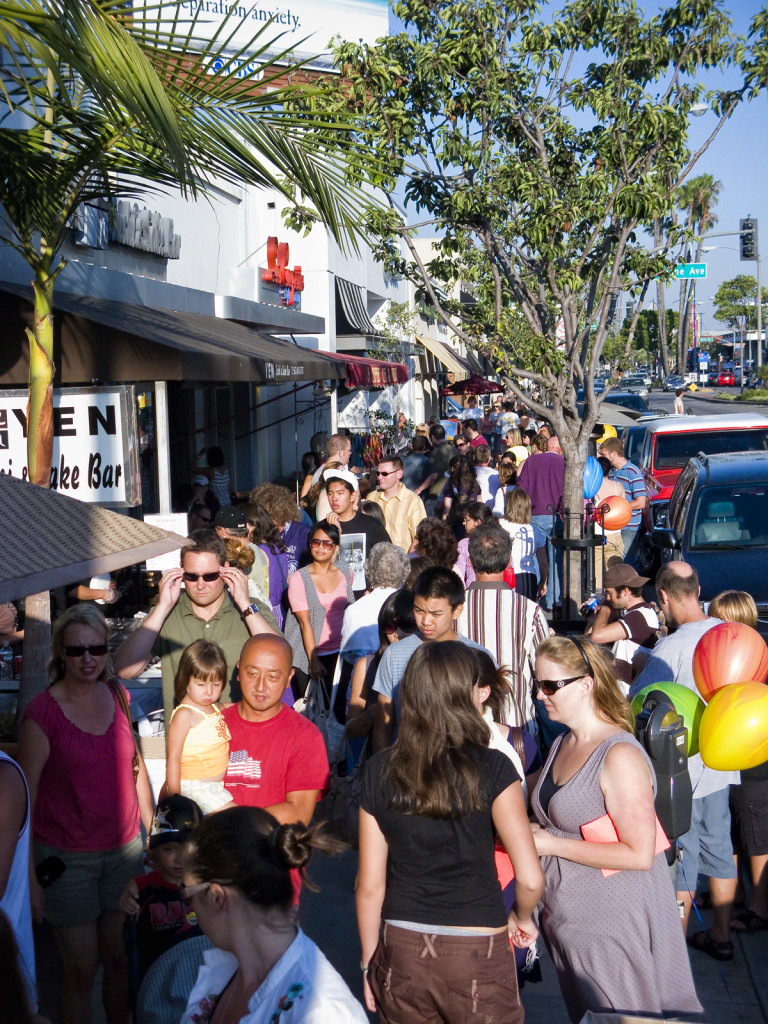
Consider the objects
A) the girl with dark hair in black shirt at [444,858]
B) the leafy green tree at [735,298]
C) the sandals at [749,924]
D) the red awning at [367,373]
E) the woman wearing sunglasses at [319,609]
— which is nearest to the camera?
the girl with dark hair in black shirt at [444,858]

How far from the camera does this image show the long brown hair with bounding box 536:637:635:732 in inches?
139

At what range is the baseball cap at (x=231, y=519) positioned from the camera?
7454mm

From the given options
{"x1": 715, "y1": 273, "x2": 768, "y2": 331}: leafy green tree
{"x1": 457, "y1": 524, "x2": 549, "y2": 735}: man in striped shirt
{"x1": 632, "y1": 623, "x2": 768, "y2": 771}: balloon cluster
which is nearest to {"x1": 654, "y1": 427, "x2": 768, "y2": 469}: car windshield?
{"x1": 457, "y1": 524, "x2": 549, "y2": 735}: man in striped shirt

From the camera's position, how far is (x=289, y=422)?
72.1 ft

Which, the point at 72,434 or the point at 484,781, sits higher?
the point at 72,434

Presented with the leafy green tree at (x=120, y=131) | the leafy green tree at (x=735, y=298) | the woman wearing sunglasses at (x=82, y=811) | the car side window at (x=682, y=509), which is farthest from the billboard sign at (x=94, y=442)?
the leafy green tree at (x=735, y=298)

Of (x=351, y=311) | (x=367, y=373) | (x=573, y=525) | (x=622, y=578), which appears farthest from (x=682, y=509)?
(x=351, y=311)

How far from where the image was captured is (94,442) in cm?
535

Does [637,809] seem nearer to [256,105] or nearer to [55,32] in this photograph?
[55,32]

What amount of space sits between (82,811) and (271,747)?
0.75 metres

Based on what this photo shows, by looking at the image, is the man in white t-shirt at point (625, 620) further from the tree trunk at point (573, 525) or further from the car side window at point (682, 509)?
the tree trunk at point (573, 525)

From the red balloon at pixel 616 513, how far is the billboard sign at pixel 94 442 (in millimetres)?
6186

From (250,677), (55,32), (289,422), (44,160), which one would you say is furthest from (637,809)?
(289,422)

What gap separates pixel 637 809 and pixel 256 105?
3600 millimetres
